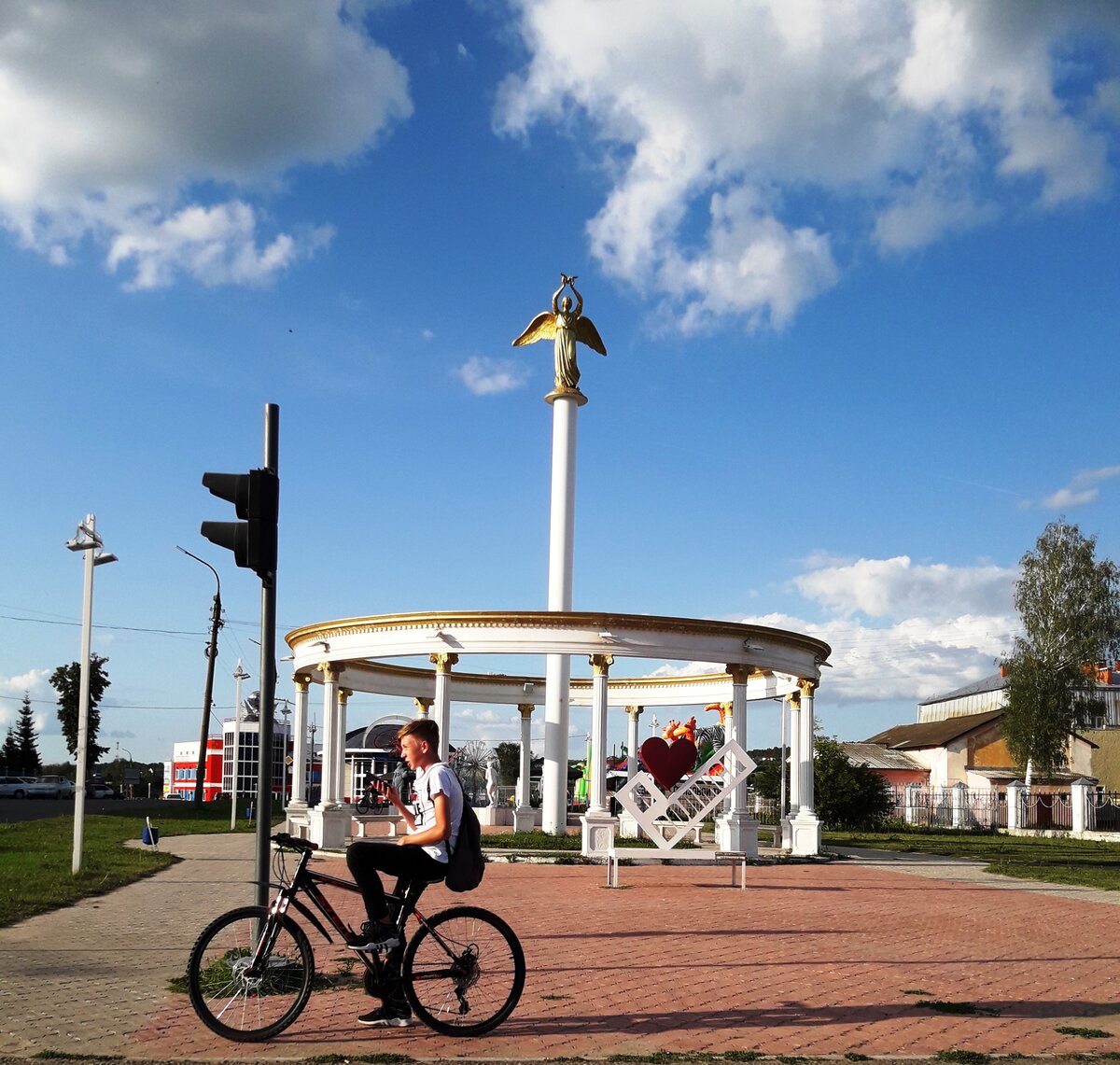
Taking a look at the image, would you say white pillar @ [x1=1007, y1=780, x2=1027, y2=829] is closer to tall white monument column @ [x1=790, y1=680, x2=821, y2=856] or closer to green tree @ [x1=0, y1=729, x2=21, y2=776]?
tall white monument column @ [x1=790, y1=680, x2=821, y2=856]

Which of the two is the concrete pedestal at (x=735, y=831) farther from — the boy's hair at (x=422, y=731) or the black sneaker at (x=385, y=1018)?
the boy's hair at (x=422, y=731)

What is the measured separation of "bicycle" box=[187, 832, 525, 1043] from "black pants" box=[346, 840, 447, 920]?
3.1 inches

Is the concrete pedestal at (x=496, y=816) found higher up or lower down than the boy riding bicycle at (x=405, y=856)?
lower down

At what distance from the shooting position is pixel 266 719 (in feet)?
26.6

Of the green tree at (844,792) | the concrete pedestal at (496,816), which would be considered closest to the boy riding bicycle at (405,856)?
the concrete pedestal at (496,816)

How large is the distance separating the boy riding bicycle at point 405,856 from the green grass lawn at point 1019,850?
50.9 feet

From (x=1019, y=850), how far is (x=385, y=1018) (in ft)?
85.7

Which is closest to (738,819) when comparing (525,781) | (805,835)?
(805,835)

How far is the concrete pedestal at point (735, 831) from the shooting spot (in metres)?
21.9

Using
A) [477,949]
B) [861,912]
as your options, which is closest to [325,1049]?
[477,949]

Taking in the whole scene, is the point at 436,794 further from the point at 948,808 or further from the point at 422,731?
the point at 948,808

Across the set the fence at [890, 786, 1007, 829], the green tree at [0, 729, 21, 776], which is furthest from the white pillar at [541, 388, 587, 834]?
the green tree at [0, 729, 21, 776]

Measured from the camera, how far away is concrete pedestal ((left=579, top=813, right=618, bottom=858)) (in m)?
21.1

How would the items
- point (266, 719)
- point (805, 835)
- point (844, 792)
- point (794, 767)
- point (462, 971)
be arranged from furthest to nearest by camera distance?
1. point (844, 792)
2. point (794, 767)
3. point (805, 835)
4. point (266, 719)
5. point (462, 971)
